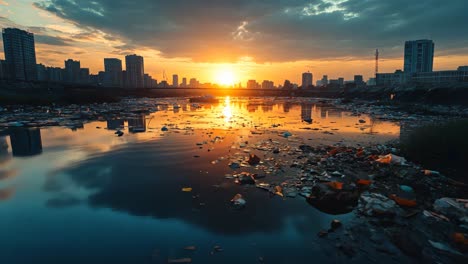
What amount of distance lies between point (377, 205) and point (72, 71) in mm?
190936

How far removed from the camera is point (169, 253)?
4.39 metres

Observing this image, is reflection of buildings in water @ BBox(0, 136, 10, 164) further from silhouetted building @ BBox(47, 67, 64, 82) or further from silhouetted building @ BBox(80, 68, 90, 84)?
silhouetted building @ BBox(80, 68, 90, 84)

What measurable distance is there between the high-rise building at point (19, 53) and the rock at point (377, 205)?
13116 centimetres

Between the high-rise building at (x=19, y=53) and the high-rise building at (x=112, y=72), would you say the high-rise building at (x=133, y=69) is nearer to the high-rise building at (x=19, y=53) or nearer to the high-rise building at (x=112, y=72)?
the high-rise building at (x=112, y=72)

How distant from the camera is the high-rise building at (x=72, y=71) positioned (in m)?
154

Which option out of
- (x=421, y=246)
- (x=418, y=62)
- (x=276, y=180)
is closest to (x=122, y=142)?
(x=276, y=180)

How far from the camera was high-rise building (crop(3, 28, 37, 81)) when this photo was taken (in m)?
101

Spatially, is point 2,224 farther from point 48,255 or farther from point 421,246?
point 421,246

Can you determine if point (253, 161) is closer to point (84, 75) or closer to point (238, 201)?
point (238, 201)

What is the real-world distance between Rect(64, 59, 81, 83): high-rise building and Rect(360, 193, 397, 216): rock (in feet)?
607

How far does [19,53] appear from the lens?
4090 inches

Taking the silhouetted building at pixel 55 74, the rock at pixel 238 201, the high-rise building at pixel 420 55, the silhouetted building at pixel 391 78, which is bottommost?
the rock at pixel 238 201

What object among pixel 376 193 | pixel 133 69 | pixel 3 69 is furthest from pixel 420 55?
pixel 3 69

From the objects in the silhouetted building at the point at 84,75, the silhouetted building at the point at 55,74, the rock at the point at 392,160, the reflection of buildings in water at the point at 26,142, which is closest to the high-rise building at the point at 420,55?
the rock at the point at 392,160
